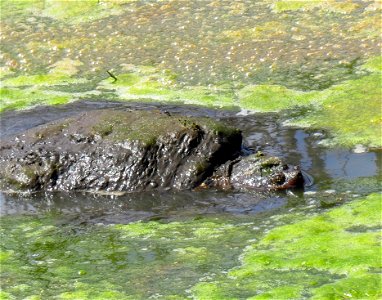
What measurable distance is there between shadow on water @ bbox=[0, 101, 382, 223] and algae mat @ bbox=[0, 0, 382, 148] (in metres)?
0.41

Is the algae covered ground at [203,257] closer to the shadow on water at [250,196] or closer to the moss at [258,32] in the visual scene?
the shadow on water at [250,196]

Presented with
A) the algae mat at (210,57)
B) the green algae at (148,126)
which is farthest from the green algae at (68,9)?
the green algae at (148,126)

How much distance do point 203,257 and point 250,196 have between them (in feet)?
5.49

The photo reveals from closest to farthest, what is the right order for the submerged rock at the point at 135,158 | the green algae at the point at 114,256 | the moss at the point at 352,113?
the green algae at the point at 114,256, the submerged rock at the point at 135,158, the moss at the point at 352,113

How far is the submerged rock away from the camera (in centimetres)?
924

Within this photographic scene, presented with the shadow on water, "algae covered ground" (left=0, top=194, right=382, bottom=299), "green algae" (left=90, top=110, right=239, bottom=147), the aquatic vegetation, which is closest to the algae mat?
the shadow on water

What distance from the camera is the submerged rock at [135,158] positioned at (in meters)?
9.24

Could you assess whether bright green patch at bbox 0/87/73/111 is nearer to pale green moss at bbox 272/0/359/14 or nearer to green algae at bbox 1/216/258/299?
green algae at bbox 1/216/258/299

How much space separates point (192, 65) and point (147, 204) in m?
4.54

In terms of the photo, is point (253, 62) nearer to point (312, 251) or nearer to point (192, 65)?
point (192, 65)

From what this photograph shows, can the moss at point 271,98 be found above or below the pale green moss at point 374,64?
below

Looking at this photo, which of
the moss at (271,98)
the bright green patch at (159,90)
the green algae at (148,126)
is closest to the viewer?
the green algae at (148,126)

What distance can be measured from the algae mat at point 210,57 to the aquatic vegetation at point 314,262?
2.17 metres

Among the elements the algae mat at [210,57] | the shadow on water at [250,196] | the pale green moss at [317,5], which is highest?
the pale green moss at [317,5]
